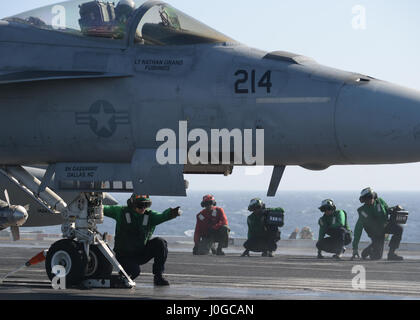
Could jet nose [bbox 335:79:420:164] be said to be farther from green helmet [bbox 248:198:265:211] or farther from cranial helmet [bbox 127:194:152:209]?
green helmet [bbox 248:198:265:211]

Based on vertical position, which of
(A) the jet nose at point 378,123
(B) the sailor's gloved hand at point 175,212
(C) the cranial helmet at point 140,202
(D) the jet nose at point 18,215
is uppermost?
(A) the jet nose at point 378,123

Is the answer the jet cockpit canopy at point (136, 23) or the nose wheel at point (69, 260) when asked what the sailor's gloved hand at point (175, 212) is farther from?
the jet cockpit canopy at point (136, 23)

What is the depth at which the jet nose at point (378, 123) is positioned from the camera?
9.33 metres

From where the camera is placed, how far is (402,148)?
30.8ft

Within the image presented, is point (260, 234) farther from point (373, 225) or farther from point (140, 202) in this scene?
point (140, 202)

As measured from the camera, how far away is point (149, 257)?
1264 centimetres

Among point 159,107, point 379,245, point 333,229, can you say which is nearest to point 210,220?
point 333,229

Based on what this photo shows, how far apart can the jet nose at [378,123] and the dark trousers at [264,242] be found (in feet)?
39.8

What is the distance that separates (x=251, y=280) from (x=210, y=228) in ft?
26.3

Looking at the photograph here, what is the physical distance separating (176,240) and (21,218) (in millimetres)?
17185

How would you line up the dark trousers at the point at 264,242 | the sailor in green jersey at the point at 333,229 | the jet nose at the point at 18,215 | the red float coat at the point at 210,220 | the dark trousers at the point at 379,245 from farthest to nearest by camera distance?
1. the red float coat at the point at 210,220
2. the dark trousers at the point at 264,242
3. the sailor in green jersey at the point at 333,229
4. the dark trousers at the point at 379,245
5. the jet nose at the point at 18,215

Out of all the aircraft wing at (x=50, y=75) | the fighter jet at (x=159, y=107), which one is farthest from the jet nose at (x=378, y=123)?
the aircraft wing at (x=50, y=75)

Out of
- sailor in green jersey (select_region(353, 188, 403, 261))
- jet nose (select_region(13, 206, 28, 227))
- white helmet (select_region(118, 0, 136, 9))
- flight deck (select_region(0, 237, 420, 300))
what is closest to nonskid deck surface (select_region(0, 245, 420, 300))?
flight deck (select_region(0, 237, 420, 300))

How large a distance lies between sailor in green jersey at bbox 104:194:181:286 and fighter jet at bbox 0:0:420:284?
28.3 inches
